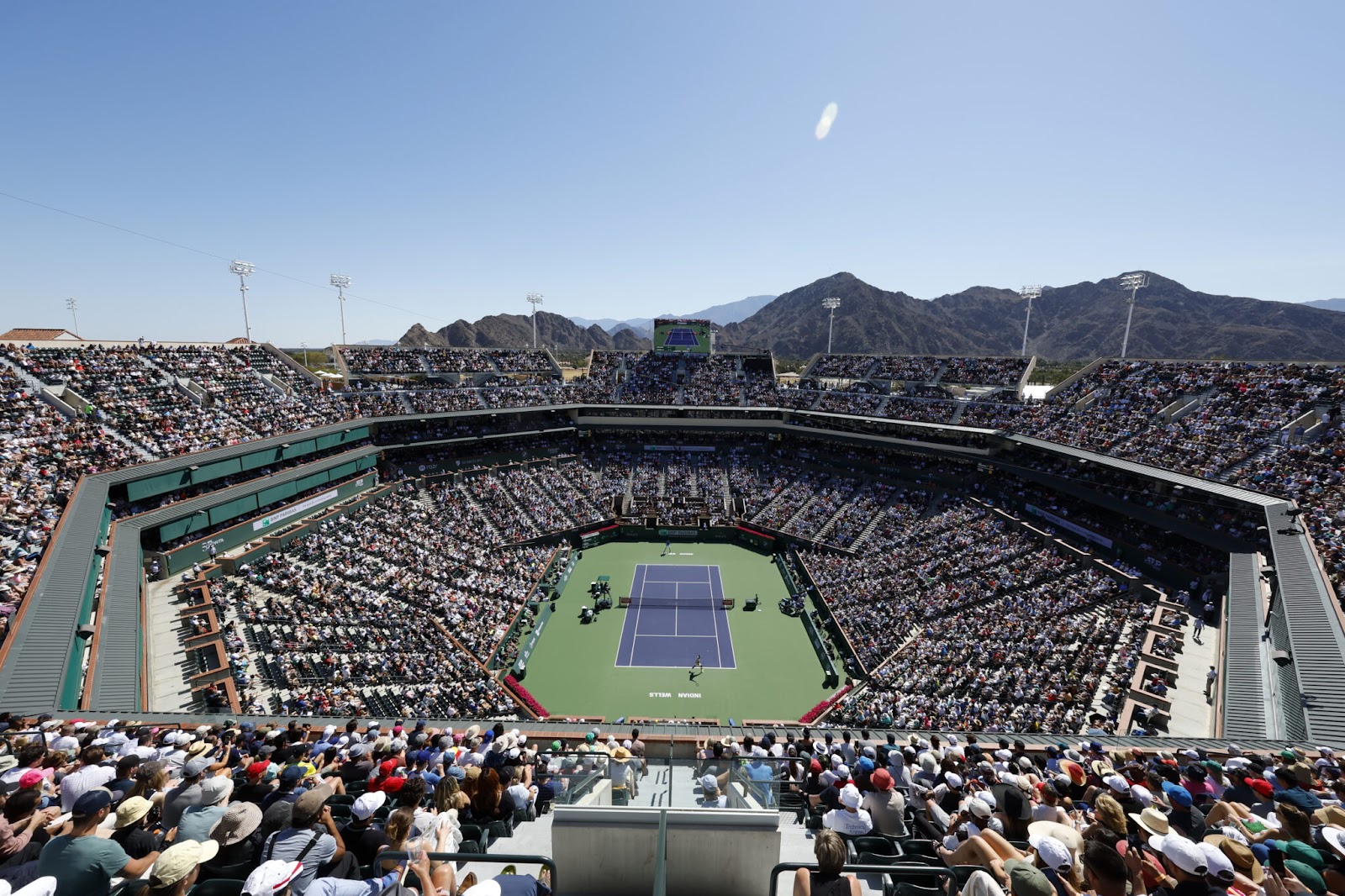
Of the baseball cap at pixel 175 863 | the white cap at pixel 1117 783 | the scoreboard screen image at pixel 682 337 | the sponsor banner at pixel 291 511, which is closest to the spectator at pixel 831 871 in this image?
the baseball cap at pixel 175 863

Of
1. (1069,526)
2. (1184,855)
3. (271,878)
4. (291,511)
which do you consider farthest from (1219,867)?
(291,511)

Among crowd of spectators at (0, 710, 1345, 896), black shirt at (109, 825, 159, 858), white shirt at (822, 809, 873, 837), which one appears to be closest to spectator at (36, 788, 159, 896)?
crowd of spectators at (0, 710, 1345, 896)

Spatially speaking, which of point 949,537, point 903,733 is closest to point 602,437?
point 949,537

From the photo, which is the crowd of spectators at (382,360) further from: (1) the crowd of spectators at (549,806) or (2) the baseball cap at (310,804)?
(2) the baseball cap at (310,804)

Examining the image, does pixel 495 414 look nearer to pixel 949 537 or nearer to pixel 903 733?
pixel 949 537

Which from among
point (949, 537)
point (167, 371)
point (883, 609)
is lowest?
point (883, 609)

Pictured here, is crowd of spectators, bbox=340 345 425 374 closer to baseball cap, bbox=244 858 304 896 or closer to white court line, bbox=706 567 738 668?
white court line, bbox=706 567 738 668

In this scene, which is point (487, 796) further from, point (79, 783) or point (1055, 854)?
point (1055, 854)
